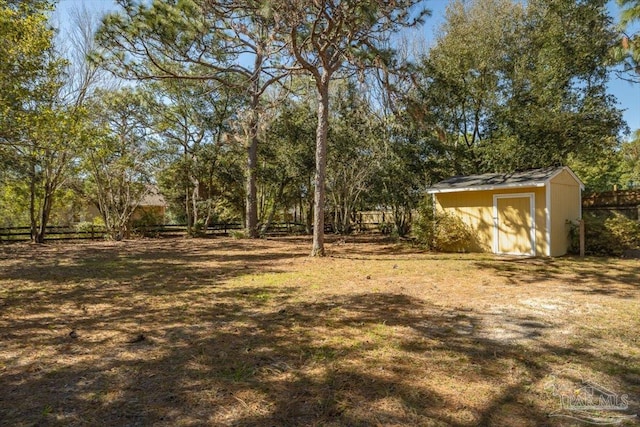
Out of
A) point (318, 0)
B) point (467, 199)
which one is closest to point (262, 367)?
point (318, 0)

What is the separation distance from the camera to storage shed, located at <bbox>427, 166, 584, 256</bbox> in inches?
388

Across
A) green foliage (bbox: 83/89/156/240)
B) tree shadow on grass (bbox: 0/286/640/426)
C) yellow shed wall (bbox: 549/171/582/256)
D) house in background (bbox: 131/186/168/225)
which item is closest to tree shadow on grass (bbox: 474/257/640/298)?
yellow shed wall (bbox: 549/171/582/256)

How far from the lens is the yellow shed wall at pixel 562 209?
9930mm

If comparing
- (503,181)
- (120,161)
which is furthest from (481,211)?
(120,161)

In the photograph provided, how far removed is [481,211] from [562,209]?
2125 mm

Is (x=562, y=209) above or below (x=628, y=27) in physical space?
below

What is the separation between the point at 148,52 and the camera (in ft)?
30.9

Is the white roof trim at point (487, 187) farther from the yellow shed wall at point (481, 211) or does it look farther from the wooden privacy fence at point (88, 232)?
the wooden privacy fence at point (88, 232)

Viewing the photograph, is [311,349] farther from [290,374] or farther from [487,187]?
[487,187]

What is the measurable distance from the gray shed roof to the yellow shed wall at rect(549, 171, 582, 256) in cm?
25

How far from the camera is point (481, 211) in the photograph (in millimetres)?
11102

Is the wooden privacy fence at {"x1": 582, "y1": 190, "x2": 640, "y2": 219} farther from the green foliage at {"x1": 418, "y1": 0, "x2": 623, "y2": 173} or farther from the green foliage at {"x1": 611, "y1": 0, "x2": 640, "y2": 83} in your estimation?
the green foliage at {"x1": 611, "y1": 0, "x2": 640, "y2": 83}

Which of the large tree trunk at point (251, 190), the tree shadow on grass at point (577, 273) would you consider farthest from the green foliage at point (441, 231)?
the large tree trunk at point (251, 190)

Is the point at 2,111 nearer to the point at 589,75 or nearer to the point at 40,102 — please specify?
the point at 40,102
